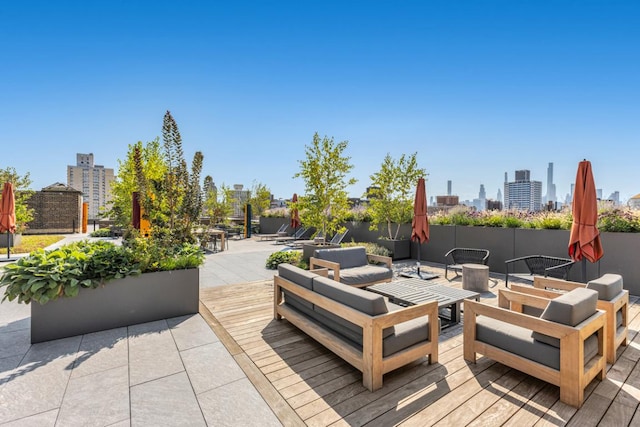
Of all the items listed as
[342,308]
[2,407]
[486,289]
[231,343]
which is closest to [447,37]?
[486,289]

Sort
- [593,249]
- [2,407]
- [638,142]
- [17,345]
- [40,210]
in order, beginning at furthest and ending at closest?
[40,210]
[638,142]
[593,249]
[17,345]
[2,407]

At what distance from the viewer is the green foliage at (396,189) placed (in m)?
9.20

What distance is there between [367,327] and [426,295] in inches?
64.6

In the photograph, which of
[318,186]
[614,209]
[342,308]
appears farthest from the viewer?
[318,186]

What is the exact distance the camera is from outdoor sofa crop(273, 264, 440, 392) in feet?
7.57

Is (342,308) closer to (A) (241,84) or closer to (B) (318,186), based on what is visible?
(B) (318,186)

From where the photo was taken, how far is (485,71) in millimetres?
8875

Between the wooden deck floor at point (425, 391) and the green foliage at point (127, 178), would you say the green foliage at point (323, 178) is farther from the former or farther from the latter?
the green foliage at point (127, 178)

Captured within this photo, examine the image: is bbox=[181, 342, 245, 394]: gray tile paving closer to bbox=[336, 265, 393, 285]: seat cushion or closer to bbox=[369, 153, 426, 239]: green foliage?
bbox=[336, 265, 393, 285]: seat cushion

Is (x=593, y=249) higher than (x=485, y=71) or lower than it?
lower

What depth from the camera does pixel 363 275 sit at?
16.2 ft

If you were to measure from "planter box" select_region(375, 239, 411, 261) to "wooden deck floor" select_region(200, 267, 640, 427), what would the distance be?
5463 mm

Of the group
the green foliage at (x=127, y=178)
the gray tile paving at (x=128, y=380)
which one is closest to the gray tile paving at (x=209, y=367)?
the gray tile paving at (x=128, y=380)

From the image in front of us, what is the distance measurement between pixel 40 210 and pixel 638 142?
3147 centimetres
